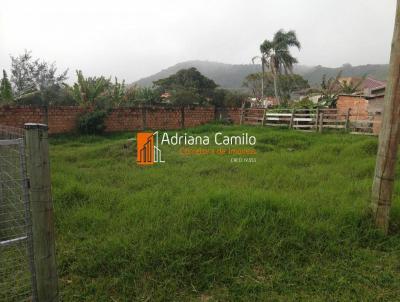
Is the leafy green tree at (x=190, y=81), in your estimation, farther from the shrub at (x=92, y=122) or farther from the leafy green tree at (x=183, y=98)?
the shrub at (x=92, y=122)

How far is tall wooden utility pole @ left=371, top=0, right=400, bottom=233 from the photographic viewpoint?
9.78 ft

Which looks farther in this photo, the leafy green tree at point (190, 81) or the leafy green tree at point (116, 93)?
the leafy green tree at point (190, 81)

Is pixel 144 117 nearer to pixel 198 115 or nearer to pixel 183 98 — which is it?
pixel 198 115

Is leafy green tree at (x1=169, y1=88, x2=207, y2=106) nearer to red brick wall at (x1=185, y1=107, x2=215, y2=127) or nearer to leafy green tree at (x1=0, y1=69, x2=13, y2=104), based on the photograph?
red brick wall at (x1=185, y1=107, x2=215, y2=127)

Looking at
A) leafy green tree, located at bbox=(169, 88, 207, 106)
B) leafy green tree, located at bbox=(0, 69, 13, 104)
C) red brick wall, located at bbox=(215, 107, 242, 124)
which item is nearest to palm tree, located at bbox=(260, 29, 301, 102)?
leafy green tree, located at bbox=(169, 88, 207, 106)

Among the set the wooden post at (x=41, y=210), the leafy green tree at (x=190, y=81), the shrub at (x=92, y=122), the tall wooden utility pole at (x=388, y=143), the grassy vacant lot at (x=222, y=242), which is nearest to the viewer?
the wooden post at (x=41, y=210)

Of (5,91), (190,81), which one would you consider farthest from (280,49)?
(5,91)

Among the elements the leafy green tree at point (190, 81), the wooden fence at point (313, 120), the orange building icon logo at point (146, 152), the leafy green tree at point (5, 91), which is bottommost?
the orange building icon logo at point (146, 152)

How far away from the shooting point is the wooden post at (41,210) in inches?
66.4

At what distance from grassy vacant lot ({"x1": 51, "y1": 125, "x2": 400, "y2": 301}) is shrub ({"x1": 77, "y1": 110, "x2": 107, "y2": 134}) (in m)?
6.80

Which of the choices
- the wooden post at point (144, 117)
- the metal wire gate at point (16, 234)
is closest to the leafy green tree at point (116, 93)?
the wooden post at point (144, 117)

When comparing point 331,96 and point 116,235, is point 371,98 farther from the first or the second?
point 116,235

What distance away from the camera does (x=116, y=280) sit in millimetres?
2461

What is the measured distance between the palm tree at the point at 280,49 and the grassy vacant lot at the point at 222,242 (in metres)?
19.8
